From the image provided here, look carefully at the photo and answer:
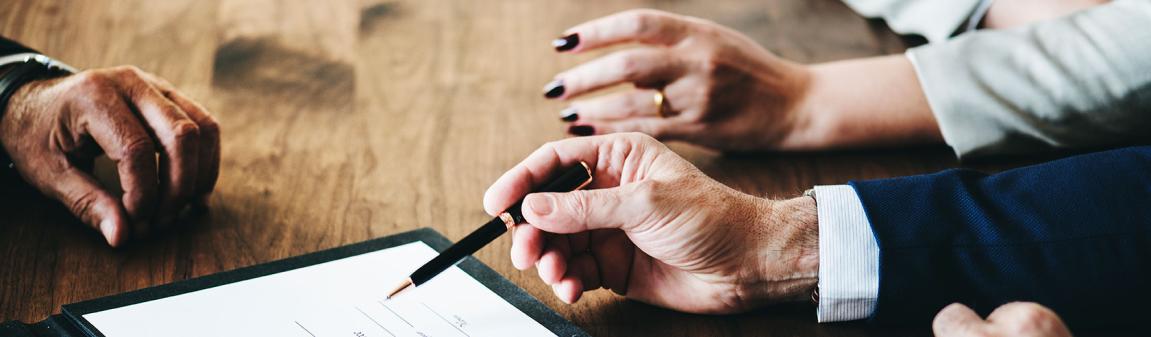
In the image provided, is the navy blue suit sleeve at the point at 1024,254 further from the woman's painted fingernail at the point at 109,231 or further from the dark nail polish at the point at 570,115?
the woman's painted fingernail at the point at 109,231

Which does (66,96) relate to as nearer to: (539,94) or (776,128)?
(539,94)

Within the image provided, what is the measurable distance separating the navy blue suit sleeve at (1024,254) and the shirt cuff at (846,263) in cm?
1

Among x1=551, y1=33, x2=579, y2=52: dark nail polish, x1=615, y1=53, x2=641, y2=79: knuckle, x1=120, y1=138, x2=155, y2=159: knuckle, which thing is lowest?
x1=615, y1=53, x2=641, y2=79: knuckle

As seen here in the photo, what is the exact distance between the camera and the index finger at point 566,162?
0.79 metres

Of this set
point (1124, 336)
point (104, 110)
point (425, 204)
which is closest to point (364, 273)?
point (425, 204)

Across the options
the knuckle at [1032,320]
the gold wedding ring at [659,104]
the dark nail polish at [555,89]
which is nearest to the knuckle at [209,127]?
the dark nail polish at [555,89]

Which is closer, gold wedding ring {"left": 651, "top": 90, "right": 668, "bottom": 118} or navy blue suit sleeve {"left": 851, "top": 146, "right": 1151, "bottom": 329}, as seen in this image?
navy blue suit sleeve {"left": 851, "top": 146, "right": 1151, "bottom": 329}

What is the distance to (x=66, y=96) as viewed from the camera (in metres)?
0.90

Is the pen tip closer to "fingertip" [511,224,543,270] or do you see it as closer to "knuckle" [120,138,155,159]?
"fingertip" [511,224,543,270]

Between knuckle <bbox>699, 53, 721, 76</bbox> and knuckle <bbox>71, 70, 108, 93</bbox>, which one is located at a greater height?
knuckle <bbox>71, 70, 108, 93</bbox>

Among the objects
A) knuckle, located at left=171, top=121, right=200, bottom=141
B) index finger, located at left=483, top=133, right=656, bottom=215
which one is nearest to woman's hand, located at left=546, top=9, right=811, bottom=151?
index finger, located at left=483, top=133, right=656, bottom=215

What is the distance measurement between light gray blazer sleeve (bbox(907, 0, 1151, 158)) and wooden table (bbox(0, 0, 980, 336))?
2.4 inches

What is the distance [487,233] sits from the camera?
77 centimetres

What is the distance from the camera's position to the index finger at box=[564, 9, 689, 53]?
3.58 ft
